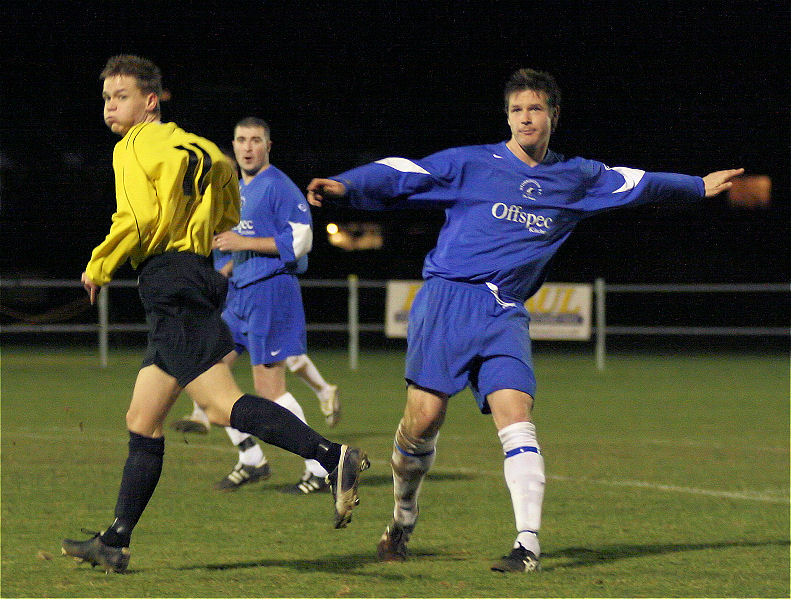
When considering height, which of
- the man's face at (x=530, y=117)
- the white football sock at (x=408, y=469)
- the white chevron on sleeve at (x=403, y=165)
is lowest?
the white football sock at (x=408, y=469)

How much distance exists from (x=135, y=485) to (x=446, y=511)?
2.28 metres

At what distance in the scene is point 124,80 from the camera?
5.68 meters

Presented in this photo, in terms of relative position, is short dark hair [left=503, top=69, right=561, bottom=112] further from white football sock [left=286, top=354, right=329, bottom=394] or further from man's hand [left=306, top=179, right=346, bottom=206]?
white football sock [left=286, top=354, right=329, bottom=394]

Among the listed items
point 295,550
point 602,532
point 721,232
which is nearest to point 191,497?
point 295,550

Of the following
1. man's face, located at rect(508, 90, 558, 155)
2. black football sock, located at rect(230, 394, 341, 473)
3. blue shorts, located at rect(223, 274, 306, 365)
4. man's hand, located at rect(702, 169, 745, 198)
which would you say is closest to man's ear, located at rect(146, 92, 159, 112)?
black football sock, located at rect(230, 394, 341, 473)

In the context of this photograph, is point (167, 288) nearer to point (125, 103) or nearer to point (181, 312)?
point (181, 312)

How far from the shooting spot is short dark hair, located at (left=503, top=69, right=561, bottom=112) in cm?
596

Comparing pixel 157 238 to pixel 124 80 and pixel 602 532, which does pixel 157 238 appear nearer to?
pixel 124 80

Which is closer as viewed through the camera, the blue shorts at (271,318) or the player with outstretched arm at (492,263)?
the player with outstretched arm at (492,263)

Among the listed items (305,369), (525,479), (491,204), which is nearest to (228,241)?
(491,204)

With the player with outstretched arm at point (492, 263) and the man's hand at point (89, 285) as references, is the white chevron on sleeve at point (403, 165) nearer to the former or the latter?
the player with outstretched arm at point (492, 263)

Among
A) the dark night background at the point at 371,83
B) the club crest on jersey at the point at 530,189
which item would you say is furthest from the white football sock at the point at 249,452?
the dark night background at the point at 371,83

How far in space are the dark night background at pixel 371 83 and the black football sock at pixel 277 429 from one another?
21543 millimetres

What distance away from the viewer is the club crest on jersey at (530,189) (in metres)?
5.94
